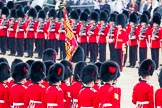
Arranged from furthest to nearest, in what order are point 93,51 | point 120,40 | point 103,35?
point 93,51 → point 103,35 → point 120,40

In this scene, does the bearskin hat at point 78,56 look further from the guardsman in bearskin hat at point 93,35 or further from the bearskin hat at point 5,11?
the bearskin hat at point 5,11

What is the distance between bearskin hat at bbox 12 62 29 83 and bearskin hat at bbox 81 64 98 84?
0.99 m

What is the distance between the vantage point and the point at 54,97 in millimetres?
13172

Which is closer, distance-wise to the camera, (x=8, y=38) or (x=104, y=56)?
(x=104, y=56)

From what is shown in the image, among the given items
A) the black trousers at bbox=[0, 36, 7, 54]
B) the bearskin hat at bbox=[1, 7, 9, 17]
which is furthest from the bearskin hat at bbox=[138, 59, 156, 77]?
the bearskin hat at bbox=[1, 7, 9, 17]

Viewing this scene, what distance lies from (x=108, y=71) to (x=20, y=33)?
10.1 meters

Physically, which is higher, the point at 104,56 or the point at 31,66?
the point at 31,66

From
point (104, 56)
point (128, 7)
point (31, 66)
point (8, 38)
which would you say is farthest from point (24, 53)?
point (31, 66)

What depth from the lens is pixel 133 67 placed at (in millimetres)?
21969

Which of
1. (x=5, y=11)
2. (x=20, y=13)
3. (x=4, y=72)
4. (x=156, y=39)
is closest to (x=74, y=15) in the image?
(x=20, y=13)

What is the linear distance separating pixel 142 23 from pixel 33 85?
871 centimetres

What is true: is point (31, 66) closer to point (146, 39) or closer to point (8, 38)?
point (146, 39)

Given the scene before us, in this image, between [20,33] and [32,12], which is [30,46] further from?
[32,12]

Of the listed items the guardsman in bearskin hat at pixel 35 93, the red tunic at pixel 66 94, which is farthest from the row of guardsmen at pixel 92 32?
the guardsman in bearskin hat at pixel 35 93
